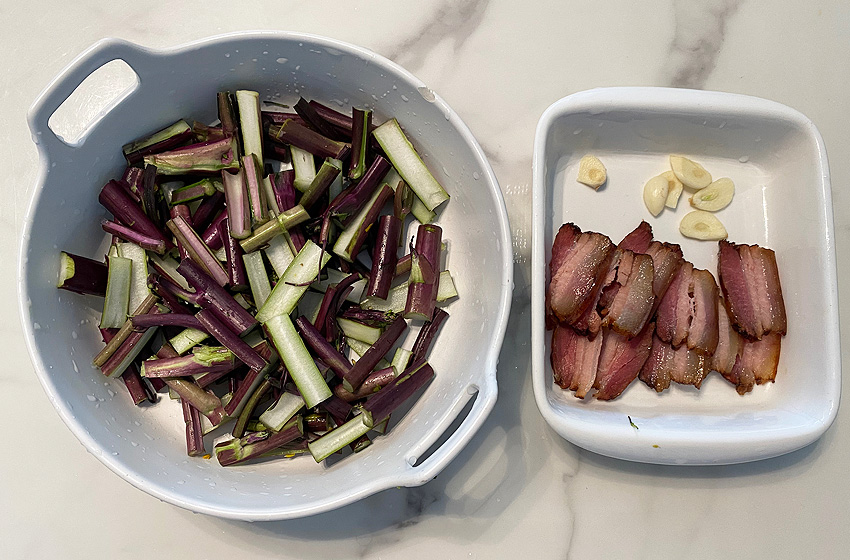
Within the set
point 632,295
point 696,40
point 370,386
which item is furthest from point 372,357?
point 696,40

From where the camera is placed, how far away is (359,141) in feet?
3.93

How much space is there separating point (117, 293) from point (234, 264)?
0.24m

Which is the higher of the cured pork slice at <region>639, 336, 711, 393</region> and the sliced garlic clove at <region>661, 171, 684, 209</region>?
the sliced garlic clove at <region>661, 171, 684, 209</region>

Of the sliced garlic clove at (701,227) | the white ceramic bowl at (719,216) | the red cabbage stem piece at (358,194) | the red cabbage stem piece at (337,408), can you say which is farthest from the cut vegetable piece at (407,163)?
the sliced garlic clove at (701,227)

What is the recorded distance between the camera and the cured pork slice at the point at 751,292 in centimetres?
127

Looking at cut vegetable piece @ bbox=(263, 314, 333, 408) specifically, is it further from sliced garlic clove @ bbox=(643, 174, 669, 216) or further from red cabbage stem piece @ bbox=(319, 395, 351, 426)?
sliced garlic clove @ bbox=(643, 174, 669, 216)

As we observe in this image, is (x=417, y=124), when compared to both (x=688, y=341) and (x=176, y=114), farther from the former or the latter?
(x=688, y=341)

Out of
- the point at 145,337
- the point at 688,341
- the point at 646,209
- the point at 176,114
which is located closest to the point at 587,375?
the point at 688,341

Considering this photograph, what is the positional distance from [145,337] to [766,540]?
1392 millimetres

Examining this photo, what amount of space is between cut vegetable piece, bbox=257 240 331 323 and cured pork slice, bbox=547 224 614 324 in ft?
1.49

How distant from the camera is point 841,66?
1408 mm

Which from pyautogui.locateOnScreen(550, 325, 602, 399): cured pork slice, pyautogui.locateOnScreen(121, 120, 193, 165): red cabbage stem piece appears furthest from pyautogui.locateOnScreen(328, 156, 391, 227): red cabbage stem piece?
pyautogui.locateOnScreen(550, 325, 602, 399): cured pork slice

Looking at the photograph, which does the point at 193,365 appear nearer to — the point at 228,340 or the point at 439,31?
the point at 228,340

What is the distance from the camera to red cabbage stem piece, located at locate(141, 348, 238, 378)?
117cm
